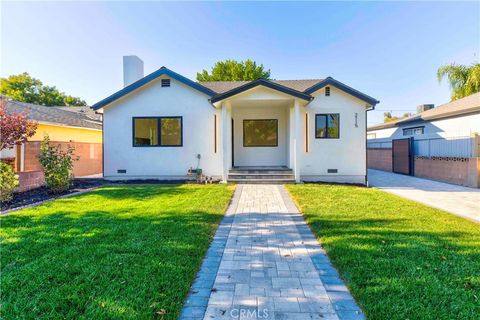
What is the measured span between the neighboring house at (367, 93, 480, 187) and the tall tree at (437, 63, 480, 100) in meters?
9.35

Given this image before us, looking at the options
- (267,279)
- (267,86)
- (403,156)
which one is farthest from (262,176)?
(403,156)

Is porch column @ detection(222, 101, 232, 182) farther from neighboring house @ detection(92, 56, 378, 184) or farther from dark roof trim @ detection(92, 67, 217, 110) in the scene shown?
dark roof trim @ detection(92, 67, 217, 110)

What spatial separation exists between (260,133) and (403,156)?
9.31 m

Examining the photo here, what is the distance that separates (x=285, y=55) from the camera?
18.9 m

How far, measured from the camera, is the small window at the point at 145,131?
11.8 meters

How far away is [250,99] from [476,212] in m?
8.03

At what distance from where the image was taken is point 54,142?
1310 centimetres

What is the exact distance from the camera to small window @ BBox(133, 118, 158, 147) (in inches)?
465

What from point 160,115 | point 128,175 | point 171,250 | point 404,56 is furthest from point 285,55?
point 171,250

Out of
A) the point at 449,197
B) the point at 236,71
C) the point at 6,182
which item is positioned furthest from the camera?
the point at 236,71

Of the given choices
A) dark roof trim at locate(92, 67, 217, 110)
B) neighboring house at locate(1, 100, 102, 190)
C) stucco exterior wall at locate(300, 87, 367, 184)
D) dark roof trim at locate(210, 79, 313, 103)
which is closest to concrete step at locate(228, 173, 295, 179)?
stucco exterior wall at locate(300, 87, 367, 184)

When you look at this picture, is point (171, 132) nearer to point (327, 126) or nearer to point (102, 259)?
point (327, 126)

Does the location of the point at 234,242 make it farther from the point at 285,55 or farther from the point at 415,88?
the point at 415,88

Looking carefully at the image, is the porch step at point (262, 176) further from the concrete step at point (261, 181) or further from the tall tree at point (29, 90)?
the tall tree at point (29, 90)
